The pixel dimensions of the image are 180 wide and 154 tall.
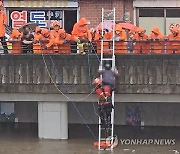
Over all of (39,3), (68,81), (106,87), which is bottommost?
(106,87)

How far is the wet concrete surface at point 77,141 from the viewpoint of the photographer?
1318 cm

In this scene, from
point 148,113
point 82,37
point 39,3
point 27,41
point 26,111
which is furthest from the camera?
point 39,3

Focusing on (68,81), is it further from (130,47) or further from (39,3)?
(39,3)

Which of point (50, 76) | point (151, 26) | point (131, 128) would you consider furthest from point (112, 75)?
point (151, 26)

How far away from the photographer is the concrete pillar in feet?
46.7

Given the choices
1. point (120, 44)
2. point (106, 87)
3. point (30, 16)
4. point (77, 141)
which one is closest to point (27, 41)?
point (120, 44)

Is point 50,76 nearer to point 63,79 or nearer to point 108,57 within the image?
point 63,79

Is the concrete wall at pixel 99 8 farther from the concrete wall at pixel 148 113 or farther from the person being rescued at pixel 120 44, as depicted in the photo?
the person being rescued at pixel 120 44

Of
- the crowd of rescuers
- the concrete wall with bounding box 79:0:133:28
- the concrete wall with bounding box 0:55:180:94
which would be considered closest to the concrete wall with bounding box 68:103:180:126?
the concrete wall with bounding box 0:55:180:94

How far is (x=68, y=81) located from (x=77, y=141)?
5.63 ft

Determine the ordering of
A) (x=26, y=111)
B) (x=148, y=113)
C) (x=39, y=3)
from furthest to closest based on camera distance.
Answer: (x=39, y=3), (x=26, y=111), (x=148, y=113)

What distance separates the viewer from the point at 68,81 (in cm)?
1417

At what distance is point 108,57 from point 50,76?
1694 mm

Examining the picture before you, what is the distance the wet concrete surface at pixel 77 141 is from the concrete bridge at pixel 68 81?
55 centimetres
